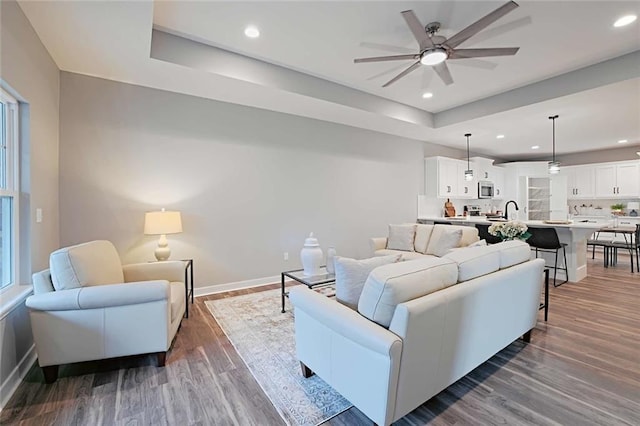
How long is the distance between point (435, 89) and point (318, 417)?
4390mm

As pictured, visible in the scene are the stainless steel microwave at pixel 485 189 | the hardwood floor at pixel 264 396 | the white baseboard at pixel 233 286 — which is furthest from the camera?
the stainless steel microwave at pixel 485 189

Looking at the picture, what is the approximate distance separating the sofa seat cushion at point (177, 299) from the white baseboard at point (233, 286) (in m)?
1.09

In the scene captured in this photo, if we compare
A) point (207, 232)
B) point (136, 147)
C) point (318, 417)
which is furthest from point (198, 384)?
point (136, 147)

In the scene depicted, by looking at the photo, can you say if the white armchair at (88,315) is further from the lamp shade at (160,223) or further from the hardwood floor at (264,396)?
the lamp shade at (160,223)

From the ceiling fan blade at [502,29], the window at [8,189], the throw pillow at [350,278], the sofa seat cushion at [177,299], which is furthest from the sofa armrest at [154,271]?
the ceiling fan blade at [502,29]

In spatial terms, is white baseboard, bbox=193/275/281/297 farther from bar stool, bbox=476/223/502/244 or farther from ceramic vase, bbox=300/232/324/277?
bar stool, bbox=476/223/502/244

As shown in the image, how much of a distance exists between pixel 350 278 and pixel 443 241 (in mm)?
3018

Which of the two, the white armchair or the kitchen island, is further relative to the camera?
the kitchen island

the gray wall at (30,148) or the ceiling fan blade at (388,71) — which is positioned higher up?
the ceiling fan blade at (388,71)

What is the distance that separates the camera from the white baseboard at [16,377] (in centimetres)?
186

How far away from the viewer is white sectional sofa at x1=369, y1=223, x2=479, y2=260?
14.6 feet

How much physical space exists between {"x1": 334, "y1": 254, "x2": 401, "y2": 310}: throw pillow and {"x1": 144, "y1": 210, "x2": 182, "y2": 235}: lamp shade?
233 cm

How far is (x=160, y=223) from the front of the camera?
3.39 meters

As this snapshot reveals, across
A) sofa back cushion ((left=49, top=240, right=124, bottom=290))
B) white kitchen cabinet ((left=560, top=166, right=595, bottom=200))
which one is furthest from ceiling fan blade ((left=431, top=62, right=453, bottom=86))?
white kitchen cabinet ((left=560, top=166, right=595, bottom=200))
